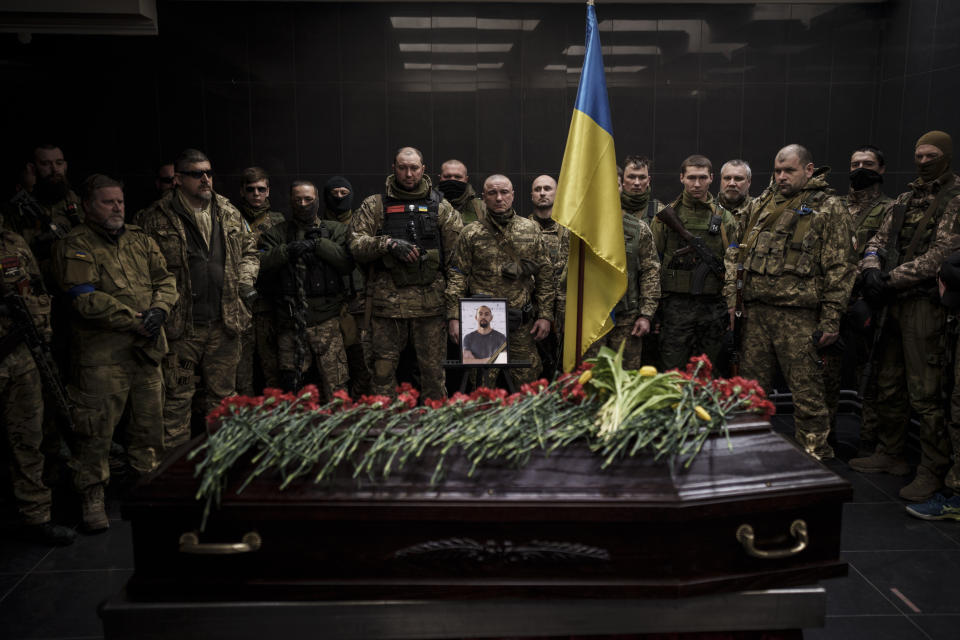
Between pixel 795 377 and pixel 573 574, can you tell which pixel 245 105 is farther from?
pixel 573 574

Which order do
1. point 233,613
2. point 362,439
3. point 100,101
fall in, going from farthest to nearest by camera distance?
point 100,101 → point 362,439 → point 233,613

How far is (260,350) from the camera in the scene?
5059 mm

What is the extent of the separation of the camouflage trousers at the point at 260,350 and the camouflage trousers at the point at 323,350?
0.19m

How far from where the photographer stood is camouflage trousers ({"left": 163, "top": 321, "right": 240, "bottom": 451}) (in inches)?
163

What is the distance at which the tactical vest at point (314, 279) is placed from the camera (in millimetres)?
4730

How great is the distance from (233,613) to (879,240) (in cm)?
397

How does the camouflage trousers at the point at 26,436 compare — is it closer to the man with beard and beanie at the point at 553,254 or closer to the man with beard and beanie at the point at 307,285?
the man with beard and beanie at the point at 307,285

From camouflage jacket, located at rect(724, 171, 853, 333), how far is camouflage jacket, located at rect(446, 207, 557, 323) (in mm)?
1316

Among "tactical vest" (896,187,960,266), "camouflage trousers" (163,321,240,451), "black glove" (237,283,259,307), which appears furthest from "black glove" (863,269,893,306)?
"camouflage trousers" (163,321,240,451)

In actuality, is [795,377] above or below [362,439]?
below

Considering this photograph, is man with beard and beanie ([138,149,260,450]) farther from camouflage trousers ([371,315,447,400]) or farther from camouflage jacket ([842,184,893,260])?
camouflage jacket ([842,184,893,260])

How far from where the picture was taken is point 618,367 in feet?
6.97

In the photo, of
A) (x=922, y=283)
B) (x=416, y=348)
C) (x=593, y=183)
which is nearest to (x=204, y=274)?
(x=416, y=348)

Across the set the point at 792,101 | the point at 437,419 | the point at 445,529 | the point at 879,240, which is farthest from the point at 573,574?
the point at 792,101
